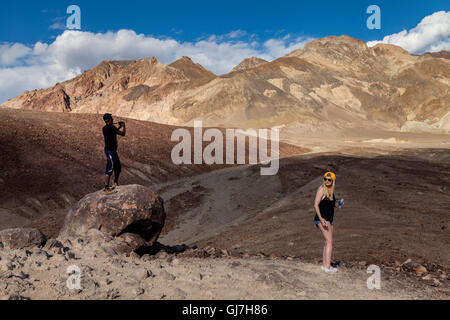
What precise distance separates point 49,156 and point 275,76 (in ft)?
276

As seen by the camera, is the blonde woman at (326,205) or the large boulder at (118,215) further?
the large boulder at (118,215)

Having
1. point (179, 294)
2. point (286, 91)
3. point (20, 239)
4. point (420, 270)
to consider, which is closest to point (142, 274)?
point (179, 294)

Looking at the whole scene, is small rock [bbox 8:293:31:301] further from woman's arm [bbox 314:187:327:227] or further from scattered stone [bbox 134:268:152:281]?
woman's arm [bbox 314:187:327:227]

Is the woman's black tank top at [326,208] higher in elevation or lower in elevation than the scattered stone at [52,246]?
higher

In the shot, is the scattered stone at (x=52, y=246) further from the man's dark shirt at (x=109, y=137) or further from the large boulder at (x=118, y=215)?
the man's dark shirt at (x=109, y=137)

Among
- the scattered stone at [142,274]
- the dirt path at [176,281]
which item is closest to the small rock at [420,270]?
the dirt path at [176,281]

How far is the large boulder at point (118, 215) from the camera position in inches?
316

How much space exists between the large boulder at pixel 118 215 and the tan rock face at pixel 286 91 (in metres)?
68.0

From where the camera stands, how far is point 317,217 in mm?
6539

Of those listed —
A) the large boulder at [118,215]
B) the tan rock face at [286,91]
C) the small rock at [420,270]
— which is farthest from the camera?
the tan rock face at [286,91]

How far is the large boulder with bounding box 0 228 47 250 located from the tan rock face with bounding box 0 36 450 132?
2759 inches

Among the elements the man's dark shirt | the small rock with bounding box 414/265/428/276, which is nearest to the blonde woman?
the small rock with bounding box 414/265/428/276

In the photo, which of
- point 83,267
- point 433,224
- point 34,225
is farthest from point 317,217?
point 34,225

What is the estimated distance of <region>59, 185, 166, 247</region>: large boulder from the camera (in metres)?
8.03
